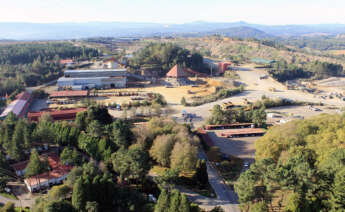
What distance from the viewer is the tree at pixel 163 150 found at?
1659 cm

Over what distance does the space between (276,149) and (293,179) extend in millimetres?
4126

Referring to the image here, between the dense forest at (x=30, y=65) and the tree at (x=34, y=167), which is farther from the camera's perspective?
the dense forest at (x=30, y=65)

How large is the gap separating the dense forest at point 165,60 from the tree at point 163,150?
35489mm

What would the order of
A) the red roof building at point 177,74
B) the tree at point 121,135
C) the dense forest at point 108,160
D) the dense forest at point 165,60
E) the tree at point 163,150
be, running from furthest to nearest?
the dense forest at point 165,60 → the red roof building at point 177,74 → the tree at point 121,135 → the tree at point 163,150 → the dense forest at point 108,160

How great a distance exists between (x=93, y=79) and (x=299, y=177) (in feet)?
119

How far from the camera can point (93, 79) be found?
4219 centimetres

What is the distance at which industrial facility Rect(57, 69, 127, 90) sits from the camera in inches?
1615

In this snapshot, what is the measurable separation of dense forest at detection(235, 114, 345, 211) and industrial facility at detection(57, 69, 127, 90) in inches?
1224

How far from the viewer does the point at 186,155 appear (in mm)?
15539

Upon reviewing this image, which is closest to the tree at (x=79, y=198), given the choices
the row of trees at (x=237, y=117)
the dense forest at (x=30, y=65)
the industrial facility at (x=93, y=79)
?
the row of trees at (x=237, y=117)

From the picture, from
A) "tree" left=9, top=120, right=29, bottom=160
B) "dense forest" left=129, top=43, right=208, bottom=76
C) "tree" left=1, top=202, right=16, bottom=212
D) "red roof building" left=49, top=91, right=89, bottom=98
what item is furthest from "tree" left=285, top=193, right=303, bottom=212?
"dense forest" left=129, top=43, right=208, bottom=76

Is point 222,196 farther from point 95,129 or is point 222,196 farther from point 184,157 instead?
point 95,129

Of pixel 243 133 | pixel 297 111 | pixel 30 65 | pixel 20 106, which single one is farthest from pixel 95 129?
pixel 30 65

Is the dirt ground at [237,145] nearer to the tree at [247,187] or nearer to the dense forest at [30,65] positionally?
the tree at [247,187]
